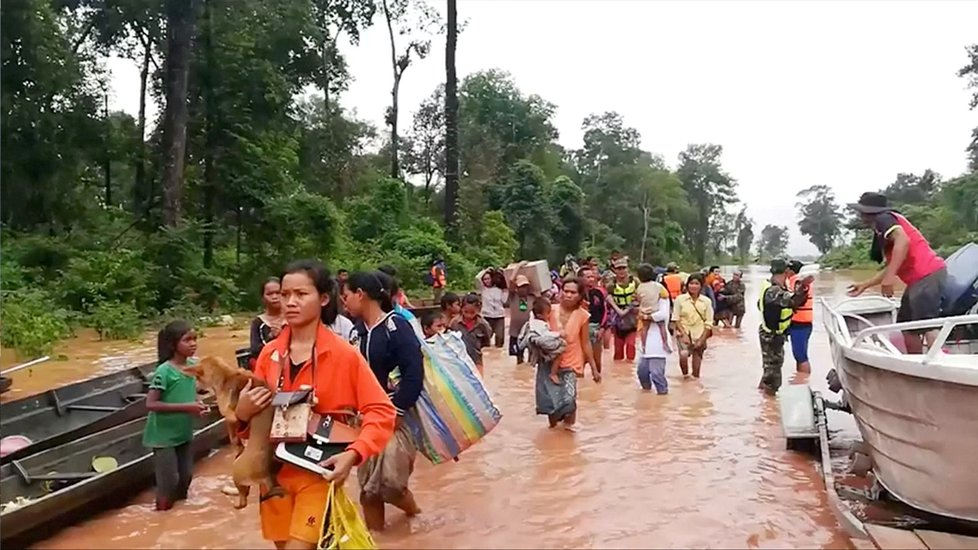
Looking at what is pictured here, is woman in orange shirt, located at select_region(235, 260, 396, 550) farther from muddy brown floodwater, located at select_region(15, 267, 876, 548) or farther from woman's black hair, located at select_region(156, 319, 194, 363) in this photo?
woman's black hair, located at select_region(156, 319, 194, 363)

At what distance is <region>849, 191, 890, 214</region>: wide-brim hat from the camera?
22.7 feet

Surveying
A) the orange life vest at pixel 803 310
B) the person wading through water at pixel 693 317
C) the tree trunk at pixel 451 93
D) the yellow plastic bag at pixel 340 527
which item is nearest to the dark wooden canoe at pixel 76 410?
the yellow plastic bag at pixel 340 527

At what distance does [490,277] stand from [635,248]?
45935mm

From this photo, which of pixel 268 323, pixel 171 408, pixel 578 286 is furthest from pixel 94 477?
pixel 578 286

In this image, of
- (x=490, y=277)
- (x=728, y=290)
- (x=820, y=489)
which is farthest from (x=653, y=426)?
(x=728, y=290)

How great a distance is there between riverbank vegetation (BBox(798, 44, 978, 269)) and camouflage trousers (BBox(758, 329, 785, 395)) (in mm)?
3730

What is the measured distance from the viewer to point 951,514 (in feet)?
18.2

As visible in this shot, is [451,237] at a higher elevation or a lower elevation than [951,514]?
higher

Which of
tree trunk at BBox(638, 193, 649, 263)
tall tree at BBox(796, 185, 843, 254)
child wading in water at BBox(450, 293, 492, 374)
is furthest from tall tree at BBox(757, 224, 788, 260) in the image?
child wading in water at BBox(450, 293, 492, 374)

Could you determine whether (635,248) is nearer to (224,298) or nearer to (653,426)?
(224,298)

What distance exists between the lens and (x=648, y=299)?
1209 centimetres

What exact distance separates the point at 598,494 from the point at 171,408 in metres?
3.30

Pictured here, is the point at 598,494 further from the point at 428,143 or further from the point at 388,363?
the point at 428,143

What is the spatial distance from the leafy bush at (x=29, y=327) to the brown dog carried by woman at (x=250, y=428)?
1149 cm
